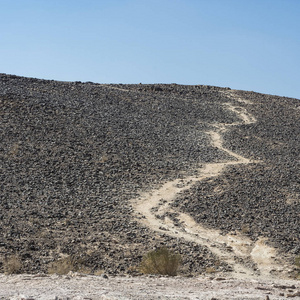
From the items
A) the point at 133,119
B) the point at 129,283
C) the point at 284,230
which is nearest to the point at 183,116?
the point at 133,119

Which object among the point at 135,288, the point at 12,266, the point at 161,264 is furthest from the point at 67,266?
the point at 135,288

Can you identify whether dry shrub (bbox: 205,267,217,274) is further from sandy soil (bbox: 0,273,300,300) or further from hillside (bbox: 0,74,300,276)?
sandy soil (bbox: 0,273,300,300)

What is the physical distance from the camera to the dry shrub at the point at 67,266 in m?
15.2

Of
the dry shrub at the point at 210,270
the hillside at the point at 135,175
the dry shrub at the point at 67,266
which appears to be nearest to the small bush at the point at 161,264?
the hillside at the point at 135,175

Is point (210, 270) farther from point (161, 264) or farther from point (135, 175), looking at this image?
point (135, 175)

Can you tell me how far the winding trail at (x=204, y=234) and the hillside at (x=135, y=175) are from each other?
0.10 m

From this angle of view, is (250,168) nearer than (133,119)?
Yes

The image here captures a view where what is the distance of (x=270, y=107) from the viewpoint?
1877 inches

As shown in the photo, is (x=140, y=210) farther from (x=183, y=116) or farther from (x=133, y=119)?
(x=183, y=116)

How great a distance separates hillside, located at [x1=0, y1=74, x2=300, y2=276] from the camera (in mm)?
17922

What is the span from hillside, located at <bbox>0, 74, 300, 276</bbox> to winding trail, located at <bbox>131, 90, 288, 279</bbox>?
96 mm

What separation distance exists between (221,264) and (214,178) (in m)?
10.1

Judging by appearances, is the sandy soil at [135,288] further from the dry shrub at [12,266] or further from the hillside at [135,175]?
the hillside at [135,175]

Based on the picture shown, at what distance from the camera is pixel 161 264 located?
15.1 m
